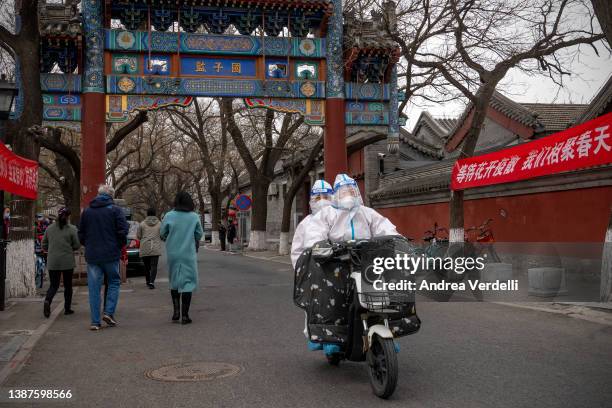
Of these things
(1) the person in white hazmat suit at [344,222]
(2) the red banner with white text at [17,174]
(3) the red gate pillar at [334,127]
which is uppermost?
(3) the red gate pillar at [334,127]

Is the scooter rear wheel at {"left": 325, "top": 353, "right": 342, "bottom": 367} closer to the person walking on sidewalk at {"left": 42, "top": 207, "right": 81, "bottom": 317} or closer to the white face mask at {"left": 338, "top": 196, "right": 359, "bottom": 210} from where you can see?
the white face mask at {"left": 338, "top": 196, "right": 359, "bottom": 210}

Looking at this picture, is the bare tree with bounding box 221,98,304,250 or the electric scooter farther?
the bare tree with bounding box 221,98,304,250

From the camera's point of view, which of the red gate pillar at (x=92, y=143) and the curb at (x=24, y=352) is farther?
the red gate pillar at (x=92, y=143)

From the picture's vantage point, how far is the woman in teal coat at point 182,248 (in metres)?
8.73

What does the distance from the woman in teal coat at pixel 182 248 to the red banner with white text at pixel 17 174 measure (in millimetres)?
2812

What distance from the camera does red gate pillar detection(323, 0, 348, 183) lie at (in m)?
17.1

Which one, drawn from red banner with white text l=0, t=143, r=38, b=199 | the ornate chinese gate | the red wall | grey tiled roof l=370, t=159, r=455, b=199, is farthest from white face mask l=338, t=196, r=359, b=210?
grey tiled roof l=370, t=159, r=455, b=199

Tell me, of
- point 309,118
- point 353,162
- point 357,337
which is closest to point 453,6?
point 309,118

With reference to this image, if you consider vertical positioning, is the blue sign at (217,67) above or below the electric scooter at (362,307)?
above

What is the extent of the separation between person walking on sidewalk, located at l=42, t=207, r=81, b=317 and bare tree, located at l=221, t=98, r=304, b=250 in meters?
16.3

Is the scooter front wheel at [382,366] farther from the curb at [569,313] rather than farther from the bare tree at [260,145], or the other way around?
the bare tree at [260,145]

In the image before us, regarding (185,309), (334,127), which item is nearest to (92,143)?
(334,127)

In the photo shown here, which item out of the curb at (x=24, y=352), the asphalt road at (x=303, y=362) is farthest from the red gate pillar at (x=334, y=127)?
the curb at (x=24, y=352)

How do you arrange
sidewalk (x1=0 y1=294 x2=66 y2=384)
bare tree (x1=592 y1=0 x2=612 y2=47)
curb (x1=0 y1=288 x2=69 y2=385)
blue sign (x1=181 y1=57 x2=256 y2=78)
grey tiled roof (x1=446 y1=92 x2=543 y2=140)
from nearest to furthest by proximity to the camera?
curb (x1=0 y1=288 x2=69 y2=385), sidewalk (x1=0 y1=294 x2=66 y2=384), bare tree (x1=592 y1=0 x2=612 y2=47), blue sign (x1=181 y1=57 x2=256 y2=78), grey tiled roof (x1=446 y1=92 x2=543 y2=140)
